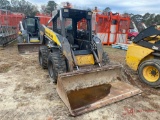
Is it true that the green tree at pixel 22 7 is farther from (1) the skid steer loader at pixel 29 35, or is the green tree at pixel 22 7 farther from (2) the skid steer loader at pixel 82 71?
(2) the skid steer loader at pixel 82 71

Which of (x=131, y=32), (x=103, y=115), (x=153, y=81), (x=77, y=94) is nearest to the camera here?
(x=103, y=115)

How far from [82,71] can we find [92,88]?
52cm

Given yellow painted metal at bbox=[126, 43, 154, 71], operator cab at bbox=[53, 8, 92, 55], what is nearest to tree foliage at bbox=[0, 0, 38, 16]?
operator cab at bbox=[53, 8, 92, 55]

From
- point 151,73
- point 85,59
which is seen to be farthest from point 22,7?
point 151,73

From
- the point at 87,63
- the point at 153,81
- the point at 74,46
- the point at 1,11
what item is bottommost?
the point at 153,81

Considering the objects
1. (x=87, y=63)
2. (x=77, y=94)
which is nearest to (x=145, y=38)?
(x=87, y=63)

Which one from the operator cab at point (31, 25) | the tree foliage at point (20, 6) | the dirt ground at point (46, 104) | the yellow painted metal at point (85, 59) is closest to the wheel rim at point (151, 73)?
the dirt ground at point (46, 104)

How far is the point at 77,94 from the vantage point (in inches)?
141

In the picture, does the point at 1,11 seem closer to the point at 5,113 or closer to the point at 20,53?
the point at 20,53

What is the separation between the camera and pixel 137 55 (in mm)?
4770

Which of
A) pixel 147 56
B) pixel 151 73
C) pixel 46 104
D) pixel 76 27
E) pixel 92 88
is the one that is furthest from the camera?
Result: pixel 76 27

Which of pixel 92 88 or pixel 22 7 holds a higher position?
pixel 22 7

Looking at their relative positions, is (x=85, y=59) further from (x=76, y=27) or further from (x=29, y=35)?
(x=29, y=35)

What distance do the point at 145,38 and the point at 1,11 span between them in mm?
9898
